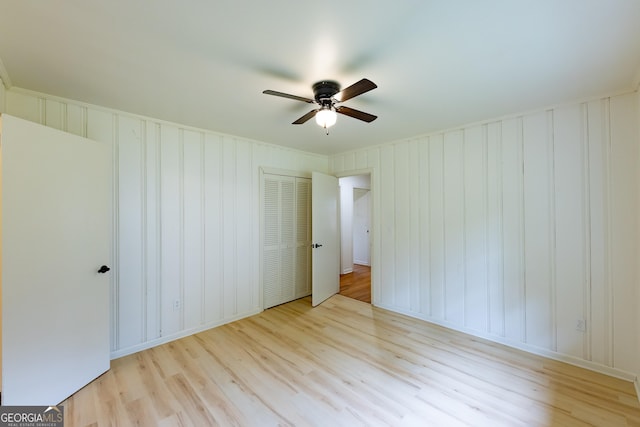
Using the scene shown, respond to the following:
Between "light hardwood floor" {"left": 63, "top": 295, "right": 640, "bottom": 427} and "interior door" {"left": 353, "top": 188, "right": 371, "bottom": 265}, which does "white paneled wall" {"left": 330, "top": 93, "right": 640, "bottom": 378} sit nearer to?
"light hardwood floor" {"left": 63, "top": 295, "right": 640, "bottom": 427}

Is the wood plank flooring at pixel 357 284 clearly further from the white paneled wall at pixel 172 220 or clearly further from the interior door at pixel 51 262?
the interior door at pixel 51 262

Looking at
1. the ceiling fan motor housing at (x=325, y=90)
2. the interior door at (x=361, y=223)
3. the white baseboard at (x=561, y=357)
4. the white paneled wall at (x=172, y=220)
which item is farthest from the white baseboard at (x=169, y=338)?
the interior door at (x=361, y=223)

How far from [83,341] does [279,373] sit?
158 cm

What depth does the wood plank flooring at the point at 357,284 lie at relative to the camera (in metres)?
4.42

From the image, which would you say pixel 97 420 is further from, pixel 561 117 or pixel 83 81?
pixel 561 117

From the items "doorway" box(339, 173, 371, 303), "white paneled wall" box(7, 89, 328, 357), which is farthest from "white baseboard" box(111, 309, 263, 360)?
"doorway" box(339, 173, 371, 303)

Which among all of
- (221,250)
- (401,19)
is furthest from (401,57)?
(221,250)

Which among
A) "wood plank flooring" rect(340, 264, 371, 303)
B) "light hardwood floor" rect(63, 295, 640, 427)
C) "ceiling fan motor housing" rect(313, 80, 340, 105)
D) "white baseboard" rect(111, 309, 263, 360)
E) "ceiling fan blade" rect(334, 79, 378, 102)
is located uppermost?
"ceiling fan motor housing" rect(313, 80, 340, 105)

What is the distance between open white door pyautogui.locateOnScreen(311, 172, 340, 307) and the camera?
3.92 metres

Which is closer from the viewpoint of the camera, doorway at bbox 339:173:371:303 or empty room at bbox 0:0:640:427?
empty room at bbox 0:0:640:427

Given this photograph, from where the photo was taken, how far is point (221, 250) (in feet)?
10.8

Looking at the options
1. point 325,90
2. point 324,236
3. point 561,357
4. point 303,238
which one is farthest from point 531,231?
point 303,238

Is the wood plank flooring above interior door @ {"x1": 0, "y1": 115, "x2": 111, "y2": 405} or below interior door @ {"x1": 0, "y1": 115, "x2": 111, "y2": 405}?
below

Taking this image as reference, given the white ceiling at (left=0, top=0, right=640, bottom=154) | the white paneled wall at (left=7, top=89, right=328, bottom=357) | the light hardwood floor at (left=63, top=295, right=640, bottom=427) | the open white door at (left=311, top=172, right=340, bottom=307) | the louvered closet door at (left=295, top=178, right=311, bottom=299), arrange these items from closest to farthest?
the white ceiling at (left=0, top=0, right=640, bottom=154) → the light hardwood floor at (left=63, top=295, right=640, bottom=427) → the white paneled wall at (left=7, top=89, right=328, bottom=357) → the open white door at (left=311, top=172, right=340, bottom=307) → the louvered closet door at (left=295, top=178, right=311, bottom=299)
